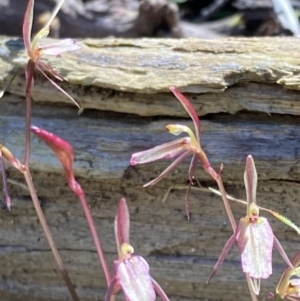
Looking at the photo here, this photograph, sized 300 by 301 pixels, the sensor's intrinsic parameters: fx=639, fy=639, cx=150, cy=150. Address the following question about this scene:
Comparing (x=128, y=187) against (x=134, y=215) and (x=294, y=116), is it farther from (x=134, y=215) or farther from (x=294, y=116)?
(x=294, y=116)

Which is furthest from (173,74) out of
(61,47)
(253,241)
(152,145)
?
(253,241)

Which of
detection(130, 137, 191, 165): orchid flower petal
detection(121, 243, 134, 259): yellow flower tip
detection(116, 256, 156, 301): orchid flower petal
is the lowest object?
detection(116, 256, 156, 301): orchid flower petal

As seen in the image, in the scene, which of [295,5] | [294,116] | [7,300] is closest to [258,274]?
[294,116]

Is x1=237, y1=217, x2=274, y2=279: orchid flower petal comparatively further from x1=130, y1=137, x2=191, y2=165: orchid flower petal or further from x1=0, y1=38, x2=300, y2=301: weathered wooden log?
x1=0, y1=38, x2=300, y2=301: weathered wooden log

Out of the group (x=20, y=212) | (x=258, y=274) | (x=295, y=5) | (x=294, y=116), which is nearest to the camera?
(x=258, y=274)

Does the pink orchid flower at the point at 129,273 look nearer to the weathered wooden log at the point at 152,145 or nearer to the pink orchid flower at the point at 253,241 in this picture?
the pink orchid flower at the point at 253,241

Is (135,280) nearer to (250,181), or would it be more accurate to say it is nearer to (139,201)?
(250,181)

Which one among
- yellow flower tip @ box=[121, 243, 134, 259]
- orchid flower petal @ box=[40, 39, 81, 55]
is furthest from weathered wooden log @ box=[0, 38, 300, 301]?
yellow flower tip @ box=[121, 243, 134, 259]
